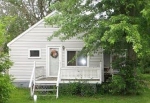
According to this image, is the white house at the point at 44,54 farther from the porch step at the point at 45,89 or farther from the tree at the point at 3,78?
the tree at the point at 3,78

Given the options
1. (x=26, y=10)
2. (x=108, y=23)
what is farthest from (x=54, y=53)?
(x=26, y=10)

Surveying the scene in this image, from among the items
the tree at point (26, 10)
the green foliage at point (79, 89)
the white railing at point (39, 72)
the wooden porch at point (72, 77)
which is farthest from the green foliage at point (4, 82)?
the tree at point (26, 10)

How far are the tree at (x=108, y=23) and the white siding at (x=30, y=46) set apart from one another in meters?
2.50

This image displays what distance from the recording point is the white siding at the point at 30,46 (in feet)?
53.7

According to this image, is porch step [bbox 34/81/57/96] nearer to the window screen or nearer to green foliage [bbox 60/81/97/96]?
green foliage [bbox 60/81/97/96]

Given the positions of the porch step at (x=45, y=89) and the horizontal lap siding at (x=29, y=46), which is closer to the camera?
the porch step at (x=45, y=89)

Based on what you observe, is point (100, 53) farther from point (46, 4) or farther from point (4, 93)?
point (46, 4)

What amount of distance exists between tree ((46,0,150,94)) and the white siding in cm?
250

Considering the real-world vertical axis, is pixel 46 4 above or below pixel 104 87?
above

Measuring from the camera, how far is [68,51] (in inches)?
644

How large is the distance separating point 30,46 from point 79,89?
13.8 ft

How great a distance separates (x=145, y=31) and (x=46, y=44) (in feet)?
20.7

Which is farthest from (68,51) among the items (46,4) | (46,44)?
(46,4)

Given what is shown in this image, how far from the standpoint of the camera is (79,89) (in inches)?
564
